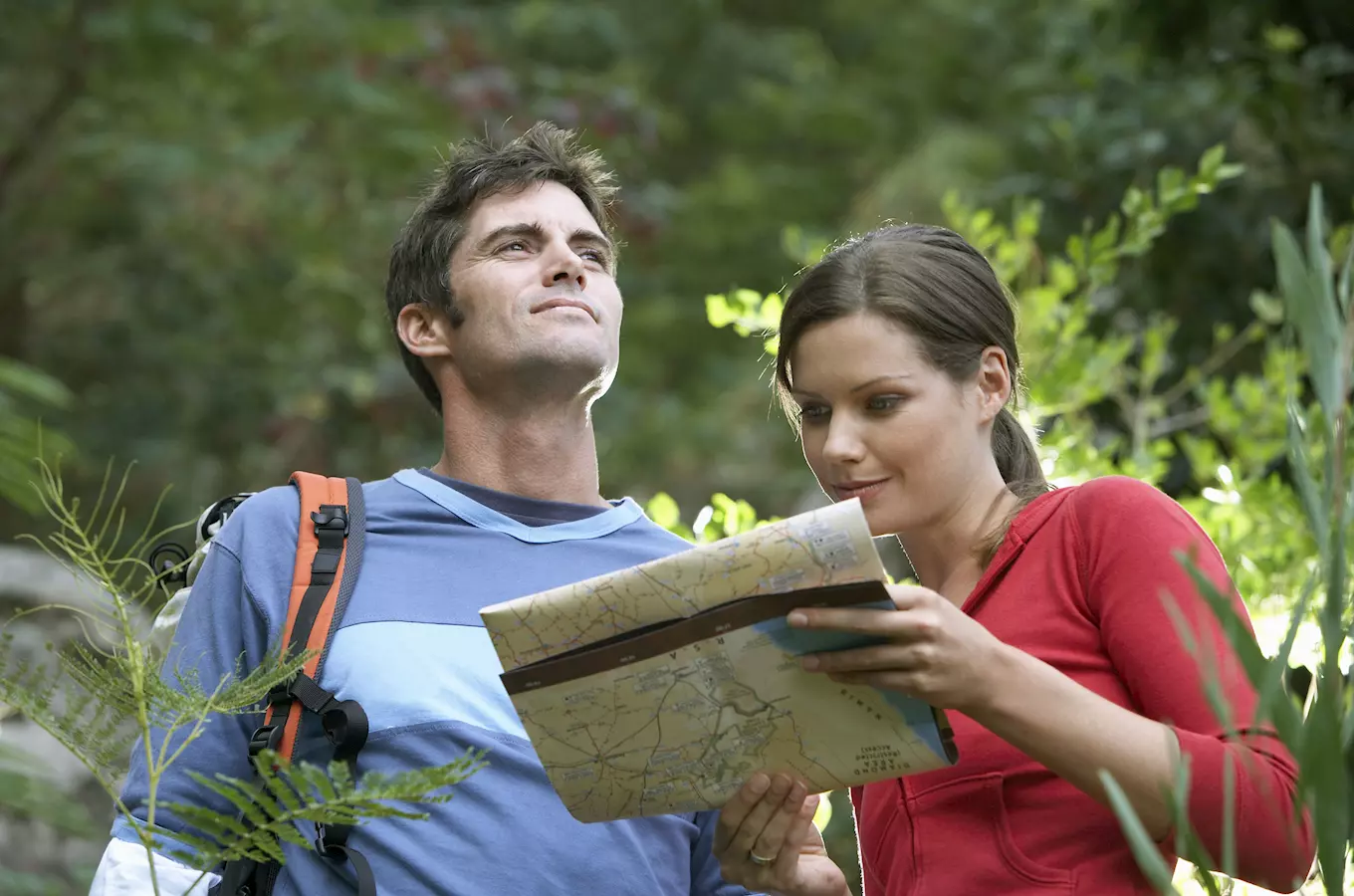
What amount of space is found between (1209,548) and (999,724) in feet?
1.03

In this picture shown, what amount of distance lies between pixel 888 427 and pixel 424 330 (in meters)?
1.35

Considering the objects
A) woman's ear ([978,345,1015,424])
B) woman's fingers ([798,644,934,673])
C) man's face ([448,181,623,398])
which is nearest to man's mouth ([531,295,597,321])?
man's face ([448,181,623,398])

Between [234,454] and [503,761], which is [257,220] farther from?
[503,761]

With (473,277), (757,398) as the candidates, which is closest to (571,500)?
(473,277)

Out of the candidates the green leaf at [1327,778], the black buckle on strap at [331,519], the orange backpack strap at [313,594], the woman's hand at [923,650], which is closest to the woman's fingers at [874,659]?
the woman's hand at [923,650]

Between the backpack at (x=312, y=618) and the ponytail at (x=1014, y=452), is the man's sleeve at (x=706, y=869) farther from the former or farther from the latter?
the ponytail at (x=1014, y=452)

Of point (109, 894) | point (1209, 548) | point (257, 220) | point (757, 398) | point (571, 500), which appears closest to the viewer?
point (1209, 548)

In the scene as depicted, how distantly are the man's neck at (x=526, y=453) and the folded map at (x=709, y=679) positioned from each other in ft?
3.59

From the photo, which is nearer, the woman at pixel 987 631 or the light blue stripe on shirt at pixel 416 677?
the woman at pixel 987 631

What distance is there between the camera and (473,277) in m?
2.94

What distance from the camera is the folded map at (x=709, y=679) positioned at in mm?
1539

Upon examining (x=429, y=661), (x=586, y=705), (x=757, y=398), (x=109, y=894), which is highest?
(x=586, y=705)

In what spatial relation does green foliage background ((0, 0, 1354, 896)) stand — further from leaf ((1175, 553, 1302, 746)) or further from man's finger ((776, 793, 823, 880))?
leaf ((1175, 553, 1302, 746))

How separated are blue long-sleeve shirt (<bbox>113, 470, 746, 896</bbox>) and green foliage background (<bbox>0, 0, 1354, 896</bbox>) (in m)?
0.38
